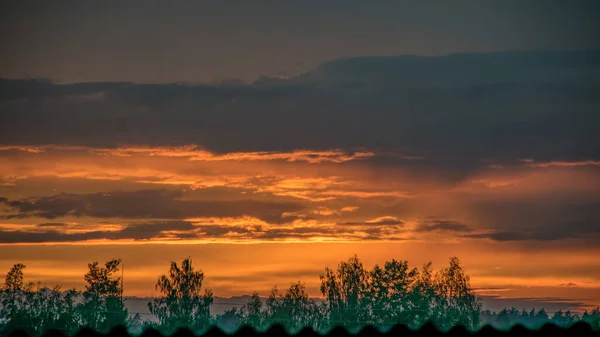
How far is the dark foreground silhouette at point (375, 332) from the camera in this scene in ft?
44.8

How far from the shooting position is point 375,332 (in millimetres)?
14820

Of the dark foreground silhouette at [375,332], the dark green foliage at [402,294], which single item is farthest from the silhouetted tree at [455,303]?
the dark foreground silhouette at [375,332]

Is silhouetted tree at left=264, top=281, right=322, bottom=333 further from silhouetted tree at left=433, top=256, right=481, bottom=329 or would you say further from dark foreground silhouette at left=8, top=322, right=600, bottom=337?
dark foreground silhouette at left=8, top=322, right=600, bottom=337

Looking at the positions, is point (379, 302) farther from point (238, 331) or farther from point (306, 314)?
point (238, 331)

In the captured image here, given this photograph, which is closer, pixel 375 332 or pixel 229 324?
pixel 375 332

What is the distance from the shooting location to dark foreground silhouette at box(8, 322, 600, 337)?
1364 cm

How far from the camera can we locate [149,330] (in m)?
13.8

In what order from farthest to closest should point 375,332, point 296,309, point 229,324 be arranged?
1. point 296,309
2. point 229,324
3. point 375,332

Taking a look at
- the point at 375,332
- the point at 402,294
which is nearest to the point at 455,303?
the point at 402,294

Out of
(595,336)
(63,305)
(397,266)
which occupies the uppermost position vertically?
(397,266)

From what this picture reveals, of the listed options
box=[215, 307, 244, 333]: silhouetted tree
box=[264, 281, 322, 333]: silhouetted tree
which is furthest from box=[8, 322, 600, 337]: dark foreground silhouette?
box=[264, 281, 322, 333]: silhouetted tree

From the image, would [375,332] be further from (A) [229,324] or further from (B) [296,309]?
(B) [296,309]

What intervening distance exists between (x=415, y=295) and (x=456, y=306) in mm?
6150

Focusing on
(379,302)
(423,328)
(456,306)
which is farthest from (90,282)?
(423,328)
